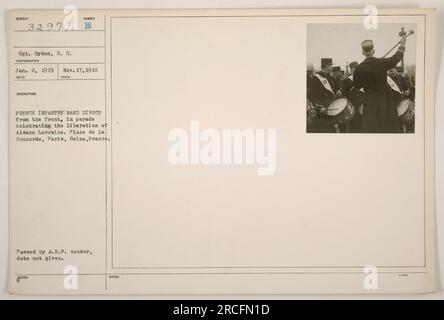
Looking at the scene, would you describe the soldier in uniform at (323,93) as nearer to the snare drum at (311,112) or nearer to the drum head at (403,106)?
the snare drum at (311,112)

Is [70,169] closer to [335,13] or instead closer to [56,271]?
[56,271]

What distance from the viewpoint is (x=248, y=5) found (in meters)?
1.16

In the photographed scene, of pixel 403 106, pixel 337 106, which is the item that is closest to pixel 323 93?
pixel 337 106

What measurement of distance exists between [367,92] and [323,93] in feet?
0.38

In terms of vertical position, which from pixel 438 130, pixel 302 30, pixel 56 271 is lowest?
pixel 56 271

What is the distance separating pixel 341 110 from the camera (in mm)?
1156

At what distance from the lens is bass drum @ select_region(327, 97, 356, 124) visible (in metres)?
1.15

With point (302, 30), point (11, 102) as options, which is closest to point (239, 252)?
point (302, 30)

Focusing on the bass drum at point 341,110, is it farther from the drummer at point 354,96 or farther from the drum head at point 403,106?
the drum head at point 403,106

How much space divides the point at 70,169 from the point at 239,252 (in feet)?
1.66

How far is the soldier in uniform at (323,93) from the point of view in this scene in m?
1.15

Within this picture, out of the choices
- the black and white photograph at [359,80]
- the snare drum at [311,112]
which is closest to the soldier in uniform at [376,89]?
the black and white photograph at [359,80]

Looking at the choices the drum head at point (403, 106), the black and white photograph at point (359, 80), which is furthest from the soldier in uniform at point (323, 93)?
the drum head at point (403, 106)

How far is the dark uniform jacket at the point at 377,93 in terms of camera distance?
1.15m
